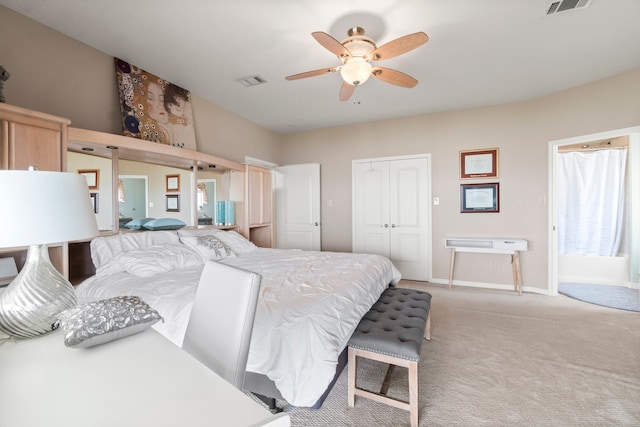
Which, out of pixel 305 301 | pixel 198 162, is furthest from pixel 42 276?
pixel 198 162

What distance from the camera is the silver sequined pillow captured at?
848 millimetres

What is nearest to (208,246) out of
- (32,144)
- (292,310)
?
(32,144)

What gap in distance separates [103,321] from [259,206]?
11.5 ft

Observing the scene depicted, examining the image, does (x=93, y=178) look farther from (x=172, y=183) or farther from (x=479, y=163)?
(x=479, y=163)

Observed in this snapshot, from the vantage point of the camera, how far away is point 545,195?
12.9ft

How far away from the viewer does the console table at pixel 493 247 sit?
3.92 meters

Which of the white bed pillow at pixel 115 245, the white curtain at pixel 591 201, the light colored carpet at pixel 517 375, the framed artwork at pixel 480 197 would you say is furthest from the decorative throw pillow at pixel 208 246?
the white curtain at pixel 591 201

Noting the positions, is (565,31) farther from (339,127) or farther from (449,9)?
(339,127)

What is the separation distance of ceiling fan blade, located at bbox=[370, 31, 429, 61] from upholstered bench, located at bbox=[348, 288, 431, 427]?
1.93 meters

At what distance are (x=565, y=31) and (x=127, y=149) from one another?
13.1 feet

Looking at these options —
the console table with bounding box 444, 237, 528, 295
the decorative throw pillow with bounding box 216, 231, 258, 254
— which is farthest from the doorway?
the decorative throw pillow with bounding box 216, 231, 258, 254

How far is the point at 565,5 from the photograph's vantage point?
2.10 m

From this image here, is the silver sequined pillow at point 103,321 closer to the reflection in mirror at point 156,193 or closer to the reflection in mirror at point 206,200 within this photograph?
the reflection in mirror at point 156,193

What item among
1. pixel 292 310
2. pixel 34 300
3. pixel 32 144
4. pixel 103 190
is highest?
pixel 32 144
